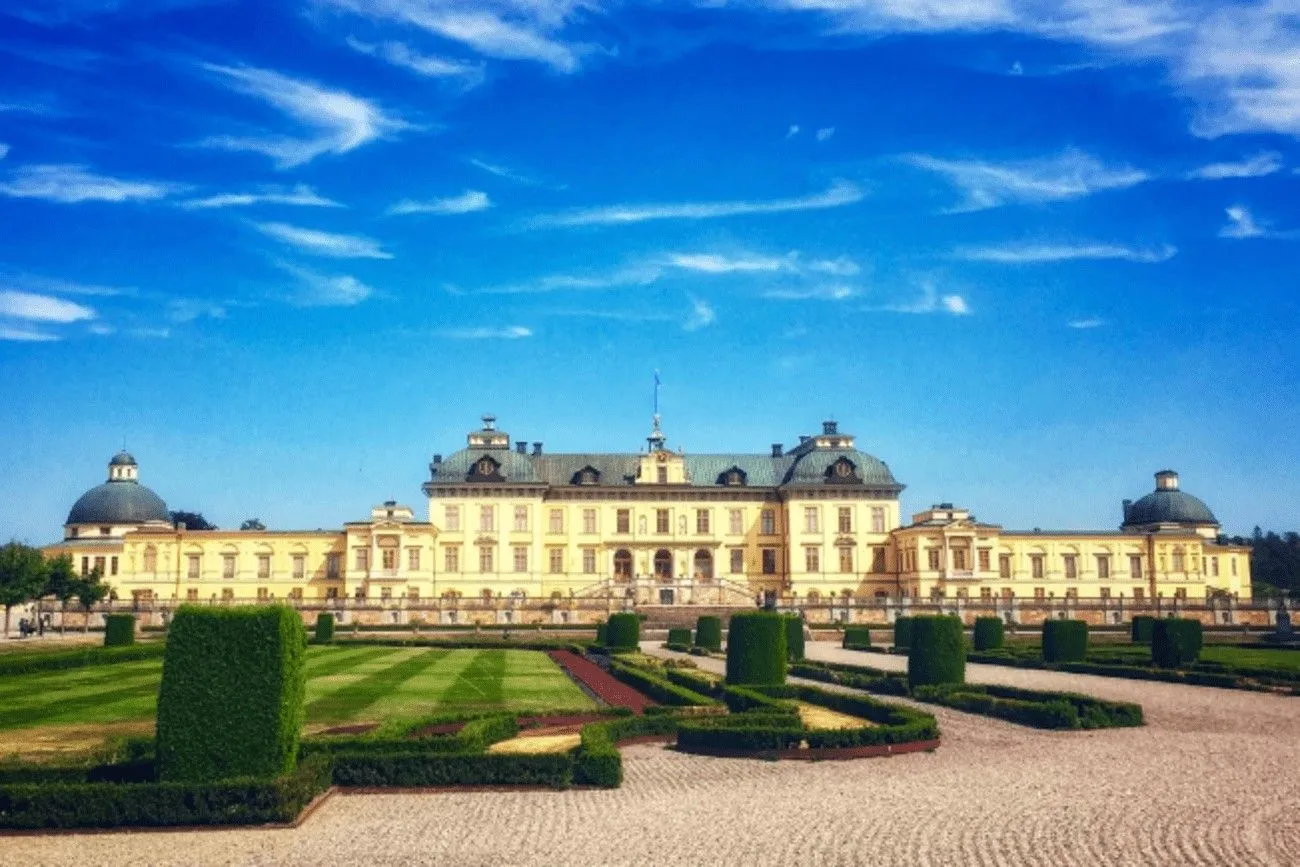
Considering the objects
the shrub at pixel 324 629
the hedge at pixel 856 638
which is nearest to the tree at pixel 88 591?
the shrub at pixel 324 629

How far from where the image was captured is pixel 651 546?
67.6m

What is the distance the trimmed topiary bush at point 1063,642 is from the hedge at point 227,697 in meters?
24.9

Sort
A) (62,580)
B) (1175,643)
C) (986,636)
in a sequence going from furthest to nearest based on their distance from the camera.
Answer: (62,580) < (986,636) < (1175,643)

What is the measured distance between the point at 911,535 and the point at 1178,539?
16208mm

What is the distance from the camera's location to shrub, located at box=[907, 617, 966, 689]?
23578 millimetres

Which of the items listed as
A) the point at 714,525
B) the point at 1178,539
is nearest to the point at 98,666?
the point at 714,525

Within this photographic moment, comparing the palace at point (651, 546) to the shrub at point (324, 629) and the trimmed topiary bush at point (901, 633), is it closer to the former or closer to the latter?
the shrub at point (324, 629)

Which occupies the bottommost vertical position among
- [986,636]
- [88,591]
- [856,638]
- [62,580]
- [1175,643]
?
[856,638]

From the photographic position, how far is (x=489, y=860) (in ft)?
32.8

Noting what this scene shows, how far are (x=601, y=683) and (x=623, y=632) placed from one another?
11.2 meters

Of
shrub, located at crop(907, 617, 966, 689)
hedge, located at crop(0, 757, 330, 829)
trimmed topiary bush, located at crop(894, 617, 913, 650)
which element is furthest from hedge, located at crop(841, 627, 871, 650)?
hedge, located at crop(0, 757, 330, 829)

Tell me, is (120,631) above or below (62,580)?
below

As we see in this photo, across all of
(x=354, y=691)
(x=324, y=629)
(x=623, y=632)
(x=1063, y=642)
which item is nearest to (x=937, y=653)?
(x=1063, y=642)

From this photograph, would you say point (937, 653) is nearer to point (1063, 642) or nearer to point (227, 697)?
point (1063, 642)
